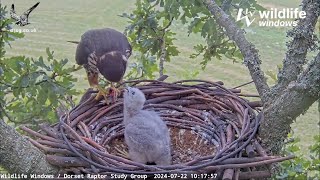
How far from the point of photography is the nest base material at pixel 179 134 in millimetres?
1642

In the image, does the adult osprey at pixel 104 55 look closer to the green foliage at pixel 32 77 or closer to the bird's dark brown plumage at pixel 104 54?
the bird's dark brown plumage at pixel 104 54

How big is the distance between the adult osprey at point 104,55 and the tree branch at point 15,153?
0.76m

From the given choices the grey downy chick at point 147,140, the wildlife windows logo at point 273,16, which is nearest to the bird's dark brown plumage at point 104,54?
the grey downy chick at point 147,140

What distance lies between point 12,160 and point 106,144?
2.05ft

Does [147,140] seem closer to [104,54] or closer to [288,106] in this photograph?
[288,106]

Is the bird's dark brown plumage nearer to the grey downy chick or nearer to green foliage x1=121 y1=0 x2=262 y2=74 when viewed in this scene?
green foliage x1=121 y1=0 x2=262 y2=74

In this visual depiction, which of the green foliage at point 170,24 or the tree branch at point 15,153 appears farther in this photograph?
the green foliage at point 170,24

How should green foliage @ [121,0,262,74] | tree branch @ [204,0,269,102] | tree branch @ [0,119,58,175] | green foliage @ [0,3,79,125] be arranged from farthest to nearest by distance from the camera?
green foliage @ [121,0,262,74]
green foliage @ [0,3,79,125]
tree branch @ [204,0,269,102]
tree branch @ [0,119,58,175]

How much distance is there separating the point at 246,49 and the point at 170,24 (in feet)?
2.22

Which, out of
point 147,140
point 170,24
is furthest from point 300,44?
point 170,24

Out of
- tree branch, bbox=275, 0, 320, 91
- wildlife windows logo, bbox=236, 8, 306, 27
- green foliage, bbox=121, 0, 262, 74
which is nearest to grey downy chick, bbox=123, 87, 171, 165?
tree branch, bbox=275, 0, 320, 91

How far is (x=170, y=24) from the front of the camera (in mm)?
2635

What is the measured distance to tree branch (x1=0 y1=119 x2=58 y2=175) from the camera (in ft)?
4.93

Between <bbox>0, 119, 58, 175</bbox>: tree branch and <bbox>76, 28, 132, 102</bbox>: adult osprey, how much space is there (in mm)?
763
